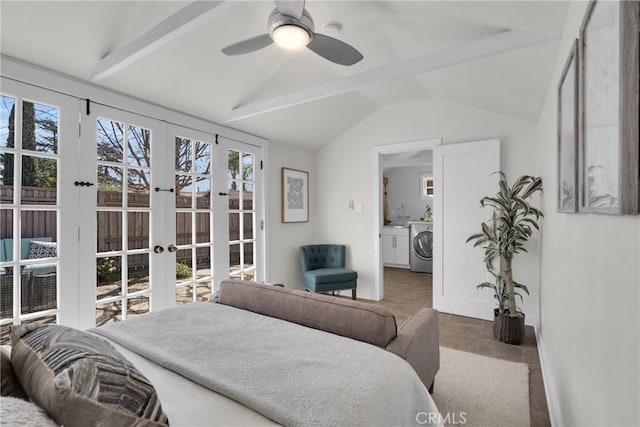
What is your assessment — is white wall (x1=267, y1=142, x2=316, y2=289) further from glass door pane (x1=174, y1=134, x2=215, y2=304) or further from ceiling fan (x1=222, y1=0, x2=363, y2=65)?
ceiling fan (x1=222, y1=0, x2=363, y2=65)

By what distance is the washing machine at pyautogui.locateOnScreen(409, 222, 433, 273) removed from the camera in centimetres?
625

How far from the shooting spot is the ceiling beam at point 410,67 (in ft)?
6.37

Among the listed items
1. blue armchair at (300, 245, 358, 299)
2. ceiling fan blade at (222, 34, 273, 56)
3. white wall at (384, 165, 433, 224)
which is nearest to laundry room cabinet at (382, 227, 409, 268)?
white wall at (384, 165, 433, 224)

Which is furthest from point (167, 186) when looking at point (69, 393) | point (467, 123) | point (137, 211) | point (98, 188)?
point (467, 123)

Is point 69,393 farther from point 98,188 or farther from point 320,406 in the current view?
point 98,188

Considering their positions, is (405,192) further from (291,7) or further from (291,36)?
(291,7)

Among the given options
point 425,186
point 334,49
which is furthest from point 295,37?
point 425,186

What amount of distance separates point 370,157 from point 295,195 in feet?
4.02

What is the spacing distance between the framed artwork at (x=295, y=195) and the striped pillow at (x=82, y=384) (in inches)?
137

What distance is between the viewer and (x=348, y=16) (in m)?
2.33

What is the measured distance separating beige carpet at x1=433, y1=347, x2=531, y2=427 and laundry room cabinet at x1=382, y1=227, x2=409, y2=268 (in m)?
4.15

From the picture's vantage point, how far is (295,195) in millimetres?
4625

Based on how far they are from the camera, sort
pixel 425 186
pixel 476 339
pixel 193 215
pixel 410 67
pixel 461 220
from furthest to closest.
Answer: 1. pixel 425 186
2. pixel 461 220
3. pixel 193 215
4. pixel 476 339
5. pixel 410 67

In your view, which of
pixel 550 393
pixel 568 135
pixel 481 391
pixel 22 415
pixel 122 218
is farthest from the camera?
pixel 122 218
